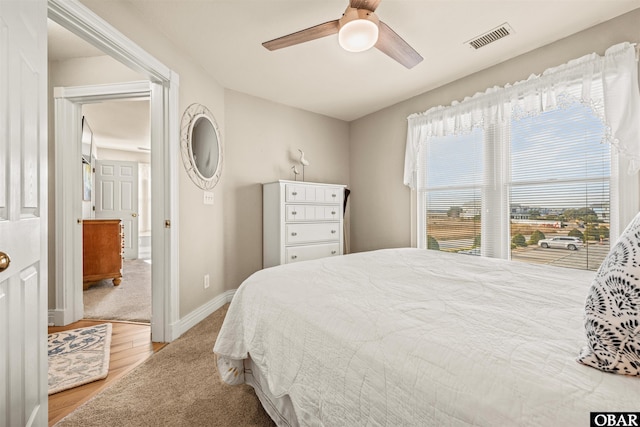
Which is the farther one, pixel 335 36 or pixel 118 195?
pixel 118 195

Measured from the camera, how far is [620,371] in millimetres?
545

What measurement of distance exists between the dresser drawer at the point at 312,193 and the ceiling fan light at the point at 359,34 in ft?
5.54

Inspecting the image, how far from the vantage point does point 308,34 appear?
5.66 feet

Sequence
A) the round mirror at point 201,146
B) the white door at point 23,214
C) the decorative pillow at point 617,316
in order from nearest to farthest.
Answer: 1. the decorative pillow at point 617,316
2. the white door at point 23,214
3. the round mirror at point 201,146

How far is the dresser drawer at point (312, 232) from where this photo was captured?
3143 mm

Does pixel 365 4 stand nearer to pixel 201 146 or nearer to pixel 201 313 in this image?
pixel 201 146

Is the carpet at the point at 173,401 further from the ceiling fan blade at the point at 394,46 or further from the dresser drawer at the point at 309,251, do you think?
the ceiling fan blade at the point at 394,46

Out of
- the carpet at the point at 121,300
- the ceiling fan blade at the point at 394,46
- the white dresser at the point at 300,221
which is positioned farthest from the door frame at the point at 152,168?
the ceiling fan blade at the point at 394,46

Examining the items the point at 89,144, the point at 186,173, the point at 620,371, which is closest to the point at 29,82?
the point at 186,173

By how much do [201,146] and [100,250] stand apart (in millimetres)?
2366

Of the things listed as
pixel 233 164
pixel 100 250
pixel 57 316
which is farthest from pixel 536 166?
pixel 100 250

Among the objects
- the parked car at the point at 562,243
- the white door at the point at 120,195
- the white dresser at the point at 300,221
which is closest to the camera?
the parked car at the point at 562,243

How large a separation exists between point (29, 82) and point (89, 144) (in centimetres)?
480

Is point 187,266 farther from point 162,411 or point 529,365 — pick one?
point 529,365
